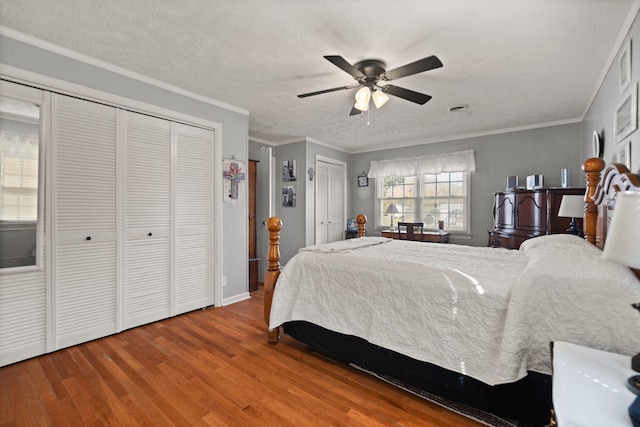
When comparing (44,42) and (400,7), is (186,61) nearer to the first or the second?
(44,42)

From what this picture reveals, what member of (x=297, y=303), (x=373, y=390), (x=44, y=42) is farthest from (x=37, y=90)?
(x=373, y=390)

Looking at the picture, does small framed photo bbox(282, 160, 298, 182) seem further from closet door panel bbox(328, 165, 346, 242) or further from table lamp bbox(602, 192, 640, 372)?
table lamp bbox(602, 192, 640, 372)

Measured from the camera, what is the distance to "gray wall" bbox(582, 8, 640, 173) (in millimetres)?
1870

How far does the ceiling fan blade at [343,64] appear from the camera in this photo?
1.95 m

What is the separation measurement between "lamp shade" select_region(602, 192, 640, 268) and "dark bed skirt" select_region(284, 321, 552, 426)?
82 cm

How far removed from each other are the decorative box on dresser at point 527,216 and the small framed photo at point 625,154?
1282 mm

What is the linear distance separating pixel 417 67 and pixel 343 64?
51cm

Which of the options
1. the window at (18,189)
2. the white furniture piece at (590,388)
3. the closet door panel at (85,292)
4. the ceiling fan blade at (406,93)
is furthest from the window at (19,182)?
the white furniture piece at (590,388)

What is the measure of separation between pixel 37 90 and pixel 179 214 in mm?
1464

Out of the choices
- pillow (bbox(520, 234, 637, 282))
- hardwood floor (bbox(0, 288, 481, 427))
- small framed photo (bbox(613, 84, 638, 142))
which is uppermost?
small framed photo (bbox(613, 84, 638, 142))

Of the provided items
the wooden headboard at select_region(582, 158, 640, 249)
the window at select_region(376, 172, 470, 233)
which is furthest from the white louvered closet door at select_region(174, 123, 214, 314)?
the window at select_region(376, 172, 470, 233)

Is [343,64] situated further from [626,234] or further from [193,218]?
[193,218]

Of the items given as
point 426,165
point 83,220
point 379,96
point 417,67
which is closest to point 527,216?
point 426,165

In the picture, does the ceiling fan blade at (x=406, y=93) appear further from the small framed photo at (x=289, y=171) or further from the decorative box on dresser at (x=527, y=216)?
the small framed photo at (x=289, y=171)
